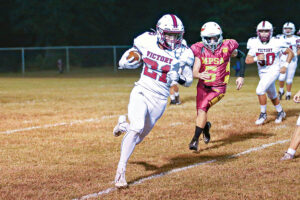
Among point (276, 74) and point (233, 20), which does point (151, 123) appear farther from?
point (233, 20)

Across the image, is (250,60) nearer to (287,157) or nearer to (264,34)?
(264,34)

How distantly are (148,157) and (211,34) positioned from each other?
1.97 metres

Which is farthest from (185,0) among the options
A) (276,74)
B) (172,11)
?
(276,74)

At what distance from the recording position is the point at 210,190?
5559mm

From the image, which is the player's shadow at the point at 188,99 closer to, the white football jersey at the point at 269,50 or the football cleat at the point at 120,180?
the white football jersey at the point at 269,50

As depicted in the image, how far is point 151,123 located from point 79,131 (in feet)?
12.1

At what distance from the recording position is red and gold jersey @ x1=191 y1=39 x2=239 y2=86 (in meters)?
8.19

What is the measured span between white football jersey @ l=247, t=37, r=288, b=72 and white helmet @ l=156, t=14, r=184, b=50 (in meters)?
4.62

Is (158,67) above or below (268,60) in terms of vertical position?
above

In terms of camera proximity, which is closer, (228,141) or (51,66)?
(228,141)

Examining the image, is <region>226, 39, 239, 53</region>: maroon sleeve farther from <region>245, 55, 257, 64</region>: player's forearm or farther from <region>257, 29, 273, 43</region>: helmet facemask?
<region>257, 29, 273, 43</region>: helmet facemask

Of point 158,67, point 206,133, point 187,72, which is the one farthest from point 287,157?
point 158,67

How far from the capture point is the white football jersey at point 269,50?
10375mm

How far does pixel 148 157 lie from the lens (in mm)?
7332
